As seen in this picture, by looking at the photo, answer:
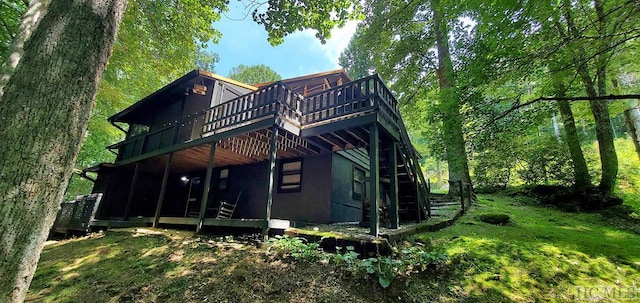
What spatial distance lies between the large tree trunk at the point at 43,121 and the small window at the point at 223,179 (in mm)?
9537

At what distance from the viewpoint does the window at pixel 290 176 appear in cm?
952

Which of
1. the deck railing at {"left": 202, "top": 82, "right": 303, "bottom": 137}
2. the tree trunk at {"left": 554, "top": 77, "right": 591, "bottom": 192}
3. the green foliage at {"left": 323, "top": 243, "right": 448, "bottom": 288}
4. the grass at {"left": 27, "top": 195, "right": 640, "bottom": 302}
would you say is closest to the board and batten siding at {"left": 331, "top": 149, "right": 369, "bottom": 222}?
the deck railing at {"left": 202, "top": 82, "right": 303, "bottom": 137}

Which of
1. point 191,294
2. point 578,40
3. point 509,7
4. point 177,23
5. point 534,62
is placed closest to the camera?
point 191,294

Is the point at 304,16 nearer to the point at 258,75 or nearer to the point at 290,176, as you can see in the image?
the point at 290,176

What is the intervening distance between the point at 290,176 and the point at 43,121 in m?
7.98

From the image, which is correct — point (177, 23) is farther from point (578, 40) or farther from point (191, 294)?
point (578, 40)

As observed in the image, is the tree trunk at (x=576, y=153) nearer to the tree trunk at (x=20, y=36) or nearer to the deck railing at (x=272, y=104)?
the deck railing at (x=272, y=104)

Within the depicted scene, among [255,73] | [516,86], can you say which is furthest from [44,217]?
[255,73]

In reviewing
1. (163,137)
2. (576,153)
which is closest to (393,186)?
(576,153)

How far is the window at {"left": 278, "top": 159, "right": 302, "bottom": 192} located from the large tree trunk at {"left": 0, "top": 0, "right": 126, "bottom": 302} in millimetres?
7482

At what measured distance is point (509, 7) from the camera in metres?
5.03

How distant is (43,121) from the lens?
6.32ft

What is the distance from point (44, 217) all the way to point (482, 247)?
240 inches

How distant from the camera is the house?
678 centimetres
